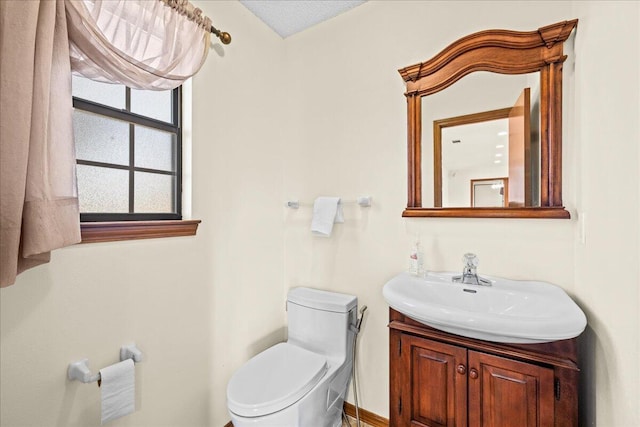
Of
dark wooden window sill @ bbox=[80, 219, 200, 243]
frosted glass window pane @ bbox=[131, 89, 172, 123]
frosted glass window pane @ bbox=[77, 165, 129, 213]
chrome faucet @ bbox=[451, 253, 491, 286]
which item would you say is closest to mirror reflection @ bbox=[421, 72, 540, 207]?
chrome faucet @ bbox=[451, 253, 491, 286]

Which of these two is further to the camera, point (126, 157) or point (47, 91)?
point (126, 157)

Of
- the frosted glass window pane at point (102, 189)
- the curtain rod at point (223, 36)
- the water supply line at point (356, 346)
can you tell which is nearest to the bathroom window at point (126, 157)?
the frosted glass window pane at point (102, 189)

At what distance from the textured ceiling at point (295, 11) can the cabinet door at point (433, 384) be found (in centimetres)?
187

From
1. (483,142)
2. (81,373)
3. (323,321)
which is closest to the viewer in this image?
(81,373)

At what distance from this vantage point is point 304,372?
4.44 ft

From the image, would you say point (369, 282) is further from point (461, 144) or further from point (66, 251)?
point (66, 251)

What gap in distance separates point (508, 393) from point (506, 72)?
1.35 m

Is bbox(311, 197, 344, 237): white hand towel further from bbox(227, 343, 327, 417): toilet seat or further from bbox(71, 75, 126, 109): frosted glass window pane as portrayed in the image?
bbox(71, 75, 126, 109): frosted glass window pane

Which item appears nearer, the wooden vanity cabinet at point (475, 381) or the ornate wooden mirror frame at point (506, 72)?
the wooden vanity cabinet at point (475, 381)

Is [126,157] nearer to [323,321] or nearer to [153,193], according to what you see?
[153,193]

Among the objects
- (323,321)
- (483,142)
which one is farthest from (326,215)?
(483,142)

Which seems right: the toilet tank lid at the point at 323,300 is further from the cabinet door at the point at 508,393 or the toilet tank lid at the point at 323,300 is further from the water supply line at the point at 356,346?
the cabinet door at the point at 508,393

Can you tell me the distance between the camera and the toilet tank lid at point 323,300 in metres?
1.60

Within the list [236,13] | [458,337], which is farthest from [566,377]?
[236,13]
